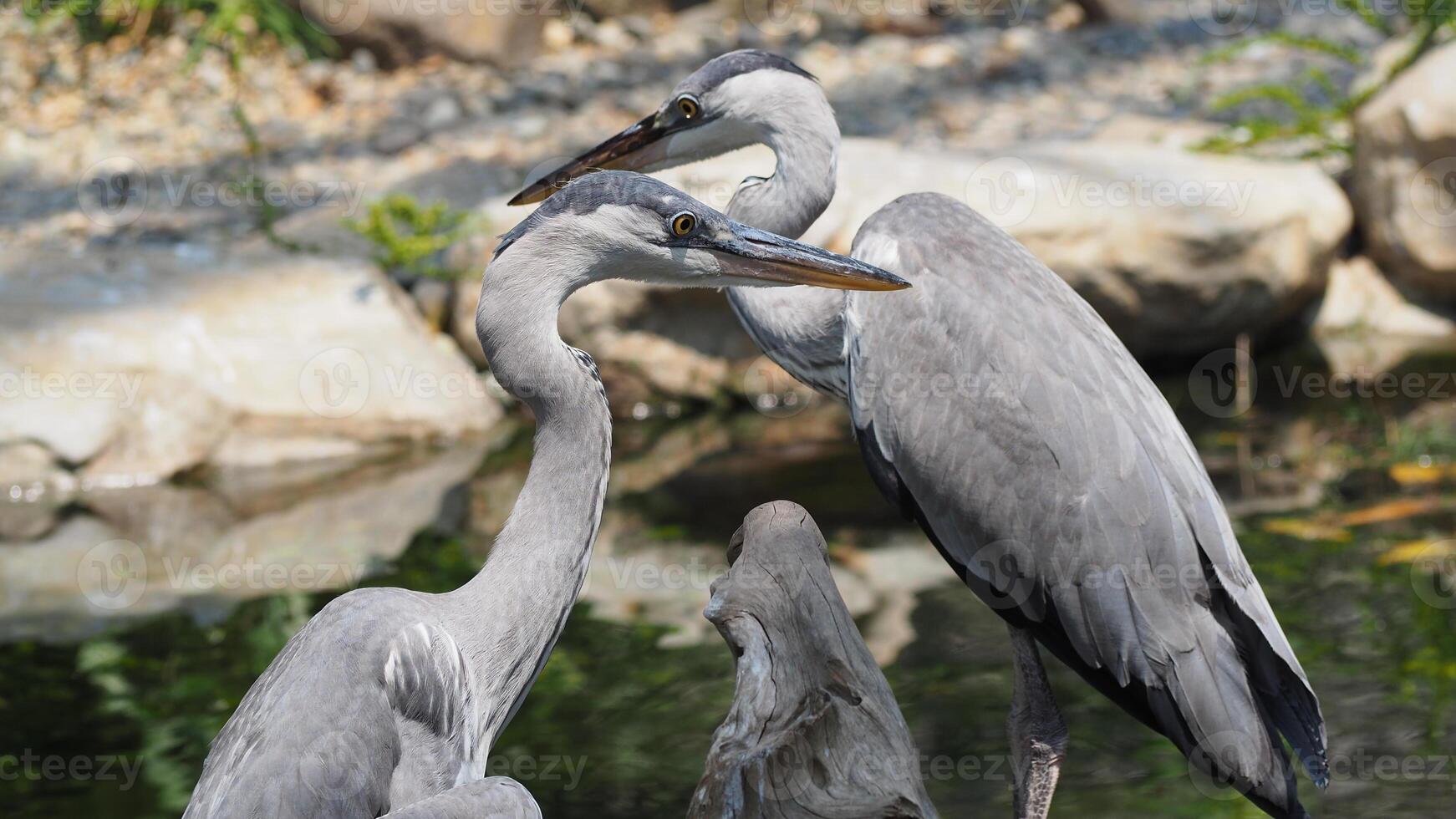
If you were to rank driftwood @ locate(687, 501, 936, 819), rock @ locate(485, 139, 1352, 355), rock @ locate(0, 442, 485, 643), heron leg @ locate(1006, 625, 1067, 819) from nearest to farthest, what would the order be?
driftwood @ locate(687, 501, 936, 819) < heron leg @ locate(1006, 625, 1067, 819) < rock @ locate(0, 442, 485, 643) < rock @ locate(485, 139, 1352, 355)

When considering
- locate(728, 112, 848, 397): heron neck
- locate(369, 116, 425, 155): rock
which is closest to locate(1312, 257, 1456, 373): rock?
locate(728, 112, 848, 397): heron neck

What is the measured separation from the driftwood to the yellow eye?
2.28ft

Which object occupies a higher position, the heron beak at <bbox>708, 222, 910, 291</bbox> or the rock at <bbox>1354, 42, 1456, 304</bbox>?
the heron beak at <bbox>708, 222, 910, 291</bbox>

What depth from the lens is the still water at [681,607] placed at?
505cm

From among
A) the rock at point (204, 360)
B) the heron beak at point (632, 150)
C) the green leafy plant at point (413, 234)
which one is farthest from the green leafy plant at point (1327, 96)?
the heron beak at point (632, 150)

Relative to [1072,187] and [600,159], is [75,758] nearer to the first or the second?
[600,159]

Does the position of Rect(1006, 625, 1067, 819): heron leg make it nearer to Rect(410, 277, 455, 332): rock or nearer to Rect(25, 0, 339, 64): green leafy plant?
Rect(410, 277, 455, 332): rock

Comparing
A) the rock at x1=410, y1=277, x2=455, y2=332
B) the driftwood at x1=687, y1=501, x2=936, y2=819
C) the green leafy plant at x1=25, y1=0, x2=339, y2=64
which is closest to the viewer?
the driftwood at x1=687, y1=501, x2=936, y2=819

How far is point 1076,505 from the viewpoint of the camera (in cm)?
387

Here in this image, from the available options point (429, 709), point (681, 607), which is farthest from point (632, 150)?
point (681, 607)

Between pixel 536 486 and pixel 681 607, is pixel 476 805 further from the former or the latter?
pixel 681 607

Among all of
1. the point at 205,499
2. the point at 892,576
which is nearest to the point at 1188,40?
the point at 892,576

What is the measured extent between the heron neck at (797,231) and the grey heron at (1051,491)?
1 cm

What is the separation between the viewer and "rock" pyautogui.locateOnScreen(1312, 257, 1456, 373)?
365 inches
